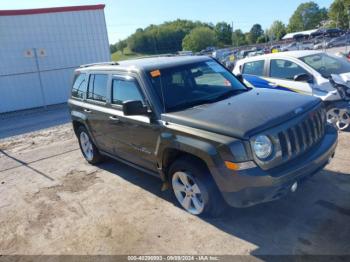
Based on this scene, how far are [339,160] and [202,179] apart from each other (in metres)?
2.77

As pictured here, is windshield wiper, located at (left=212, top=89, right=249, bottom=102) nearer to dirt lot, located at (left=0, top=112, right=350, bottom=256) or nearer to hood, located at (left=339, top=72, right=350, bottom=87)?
dirt lot, located at (left=0, top=112, right=350, bottom=256)

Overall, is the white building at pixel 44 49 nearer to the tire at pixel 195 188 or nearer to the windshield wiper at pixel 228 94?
the windshield wiper at pixel 228 94

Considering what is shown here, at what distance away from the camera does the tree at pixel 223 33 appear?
118 m

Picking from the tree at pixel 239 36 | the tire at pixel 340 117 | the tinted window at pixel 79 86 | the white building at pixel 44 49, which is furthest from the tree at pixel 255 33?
the tinted window at pixel 79 86

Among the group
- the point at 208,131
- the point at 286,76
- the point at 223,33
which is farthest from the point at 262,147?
the point at 223,33

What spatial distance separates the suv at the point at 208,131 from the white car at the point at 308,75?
2.59m

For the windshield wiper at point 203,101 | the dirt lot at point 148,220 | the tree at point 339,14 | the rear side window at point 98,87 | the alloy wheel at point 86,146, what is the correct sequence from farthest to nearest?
the tree at point 339,14
the alloy wheel at point 86,146
the rear side window at point 98,87
the windshield wiper at point 203,101
the dirt lot at point 148,220

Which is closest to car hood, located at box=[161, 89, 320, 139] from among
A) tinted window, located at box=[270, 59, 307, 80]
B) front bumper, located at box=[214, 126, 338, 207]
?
front bumper, located at box=[214, 126, 338, 207]

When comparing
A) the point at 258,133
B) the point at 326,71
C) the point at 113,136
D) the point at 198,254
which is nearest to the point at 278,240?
the point at 198,254

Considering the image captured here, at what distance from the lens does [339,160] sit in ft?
17.8

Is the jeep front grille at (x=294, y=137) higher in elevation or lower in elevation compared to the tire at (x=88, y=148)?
higher

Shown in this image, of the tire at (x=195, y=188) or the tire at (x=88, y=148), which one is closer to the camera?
the tire at (x=195, y=188)

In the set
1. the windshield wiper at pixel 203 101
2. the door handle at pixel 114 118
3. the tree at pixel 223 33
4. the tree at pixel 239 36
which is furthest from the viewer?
the tree at pixel 223 33

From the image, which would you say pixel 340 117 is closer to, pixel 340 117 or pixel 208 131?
pixel 340 117
